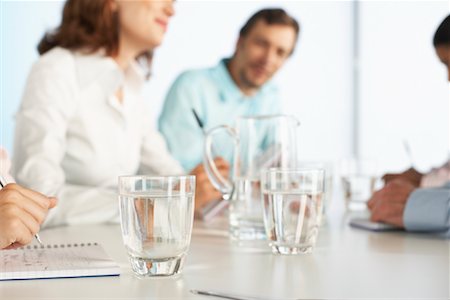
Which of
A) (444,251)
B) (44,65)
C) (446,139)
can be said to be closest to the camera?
(444,251)

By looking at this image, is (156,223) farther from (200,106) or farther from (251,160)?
(200,106)

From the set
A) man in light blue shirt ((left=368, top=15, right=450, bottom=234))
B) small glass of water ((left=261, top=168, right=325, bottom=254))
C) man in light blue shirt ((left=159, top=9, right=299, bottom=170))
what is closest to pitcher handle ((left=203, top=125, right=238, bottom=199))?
small glass of water ((left=261, top=168, right=325, bottom=254))

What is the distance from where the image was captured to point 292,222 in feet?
3.09

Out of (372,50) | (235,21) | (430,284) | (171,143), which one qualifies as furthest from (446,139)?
(430,284)

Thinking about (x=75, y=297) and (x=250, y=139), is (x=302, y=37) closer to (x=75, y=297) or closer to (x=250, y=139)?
(x=250, y=139)

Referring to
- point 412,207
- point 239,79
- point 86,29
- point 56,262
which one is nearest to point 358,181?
point 412,207

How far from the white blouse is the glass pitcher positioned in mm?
312

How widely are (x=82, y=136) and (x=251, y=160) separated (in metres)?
0.69

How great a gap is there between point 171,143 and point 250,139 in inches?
58.0

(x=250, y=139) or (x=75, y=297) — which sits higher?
(x=250, y=139)

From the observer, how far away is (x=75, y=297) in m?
0.69

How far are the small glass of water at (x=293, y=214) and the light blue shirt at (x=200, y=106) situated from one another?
156cm

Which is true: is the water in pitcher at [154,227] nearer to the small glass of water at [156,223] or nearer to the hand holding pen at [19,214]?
the small glass of water at [156,223]

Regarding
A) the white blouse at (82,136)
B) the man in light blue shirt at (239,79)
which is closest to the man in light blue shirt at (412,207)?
the white blouse at (82,136)
